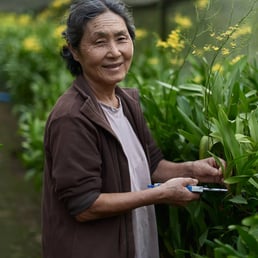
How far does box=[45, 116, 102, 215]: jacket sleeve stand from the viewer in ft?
7.92

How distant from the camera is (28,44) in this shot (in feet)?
25.5

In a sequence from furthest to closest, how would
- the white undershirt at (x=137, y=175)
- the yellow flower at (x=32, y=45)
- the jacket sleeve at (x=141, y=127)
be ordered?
the yellow flower at (x=32, y=45), the jacket sleeve at (x=141, y=127), the white undershirt at (x=137, y=175)

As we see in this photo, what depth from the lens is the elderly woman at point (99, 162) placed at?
2.44 metres

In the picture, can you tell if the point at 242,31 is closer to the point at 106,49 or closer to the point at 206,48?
the point at 206,48

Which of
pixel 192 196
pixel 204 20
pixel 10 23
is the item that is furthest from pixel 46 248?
pixel 10 23

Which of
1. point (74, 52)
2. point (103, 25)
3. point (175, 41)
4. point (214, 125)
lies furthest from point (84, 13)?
point (175, 41)

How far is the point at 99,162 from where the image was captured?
246 centimetres

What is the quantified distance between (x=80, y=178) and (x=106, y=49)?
536 mm

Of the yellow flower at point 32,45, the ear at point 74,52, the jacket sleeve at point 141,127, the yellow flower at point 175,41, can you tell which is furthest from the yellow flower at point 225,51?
the yellow flower at point 32,45

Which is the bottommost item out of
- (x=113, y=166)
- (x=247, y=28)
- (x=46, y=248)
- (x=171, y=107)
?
(x=46, y=248)

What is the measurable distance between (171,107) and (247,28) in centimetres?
84

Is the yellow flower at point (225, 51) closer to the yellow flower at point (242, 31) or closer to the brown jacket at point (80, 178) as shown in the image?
the yellow flower at point (242, 31)

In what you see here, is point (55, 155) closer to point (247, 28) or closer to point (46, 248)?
point (46, 248)

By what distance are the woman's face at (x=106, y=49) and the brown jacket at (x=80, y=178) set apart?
0.08 m
